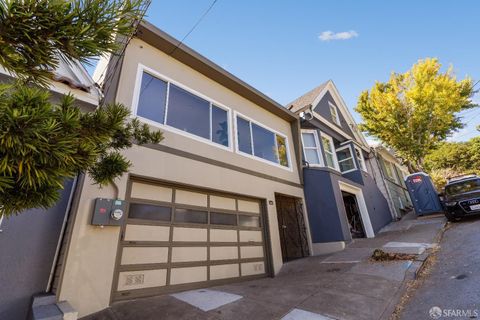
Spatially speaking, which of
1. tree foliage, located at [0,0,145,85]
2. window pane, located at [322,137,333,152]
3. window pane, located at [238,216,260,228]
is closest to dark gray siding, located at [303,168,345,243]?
window pane, located at [322,137,333,152]

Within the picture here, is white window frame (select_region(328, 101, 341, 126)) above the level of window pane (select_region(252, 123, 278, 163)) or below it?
A: above

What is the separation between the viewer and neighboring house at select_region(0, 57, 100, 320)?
3576 millimetres

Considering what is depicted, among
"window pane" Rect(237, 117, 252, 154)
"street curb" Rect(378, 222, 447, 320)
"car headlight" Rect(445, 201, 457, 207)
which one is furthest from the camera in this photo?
"car headlight" Rect(445, 201, 457, 207)

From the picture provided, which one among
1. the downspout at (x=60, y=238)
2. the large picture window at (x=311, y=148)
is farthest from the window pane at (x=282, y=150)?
the downspout at (x=60, y=238)

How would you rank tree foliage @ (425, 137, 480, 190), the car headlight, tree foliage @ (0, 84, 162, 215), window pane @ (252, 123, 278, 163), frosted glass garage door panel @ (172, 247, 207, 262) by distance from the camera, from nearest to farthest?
tree foliage @ (0, 84, 162, 215) < frosted glass garage door panel @ (172, 247, 207, 262) < window pane @ (252, 123, 278, 163) < the car headlight < tree foliage @ (425, 137, 480, 190)

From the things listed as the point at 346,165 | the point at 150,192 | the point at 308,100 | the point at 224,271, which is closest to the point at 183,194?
the point at 150,192

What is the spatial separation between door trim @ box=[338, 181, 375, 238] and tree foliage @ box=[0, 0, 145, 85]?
10.4m

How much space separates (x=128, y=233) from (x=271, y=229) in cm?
445

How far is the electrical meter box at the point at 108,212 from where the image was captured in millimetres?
4184

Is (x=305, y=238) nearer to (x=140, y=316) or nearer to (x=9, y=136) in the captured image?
(x=140, y=316)

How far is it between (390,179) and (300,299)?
15.8m

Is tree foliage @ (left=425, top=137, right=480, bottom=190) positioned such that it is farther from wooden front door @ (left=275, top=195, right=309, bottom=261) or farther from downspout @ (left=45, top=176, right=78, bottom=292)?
downspout @ (left=45, top=176, right=78, bottom=292)

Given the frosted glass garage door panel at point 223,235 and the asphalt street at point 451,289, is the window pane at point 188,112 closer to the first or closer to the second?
the frosted glass garage door panel at point 223,235

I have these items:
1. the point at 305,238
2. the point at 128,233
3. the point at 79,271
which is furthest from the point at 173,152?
the point at 305,238
